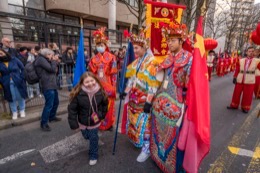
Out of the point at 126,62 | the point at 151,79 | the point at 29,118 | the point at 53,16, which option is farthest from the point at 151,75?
the point at 53,16

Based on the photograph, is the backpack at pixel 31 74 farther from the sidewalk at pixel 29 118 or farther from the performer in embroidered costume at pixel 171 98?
the performer in embroidered costume at pixel 171 98

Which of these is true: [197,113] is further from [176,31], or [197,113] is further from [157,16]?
[157,16]

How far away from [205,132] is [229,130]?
104 inches

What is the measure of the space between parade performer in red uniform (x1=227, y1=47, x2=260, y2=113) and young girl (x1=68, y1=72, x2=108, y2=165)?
4.73 meters

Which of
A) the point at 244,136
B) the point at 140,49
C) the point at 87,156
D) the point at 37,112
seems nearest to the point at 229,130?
the point at 244,136

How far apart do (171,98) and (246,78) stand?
4.36m

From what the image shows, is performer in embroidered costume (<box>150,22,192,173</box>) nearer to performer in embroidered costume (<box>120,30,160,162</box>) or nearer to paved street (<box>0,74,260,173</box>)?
performer in embroidered costume (<box>120,30,160,162</box>)

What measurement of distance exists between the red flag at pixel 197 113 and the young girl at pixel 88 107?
1.29m

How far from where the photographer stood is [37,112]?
4703 millimetres

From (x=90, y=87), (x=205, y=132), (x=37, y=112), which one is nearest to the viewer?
(x=205, y=132)

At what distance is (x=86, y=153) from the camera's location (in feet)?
9.90

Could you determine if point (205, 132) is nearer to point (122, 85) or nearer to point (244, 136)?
point (122, 85)

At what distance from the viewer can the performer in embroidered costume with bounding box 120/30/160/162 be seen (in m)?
2.69

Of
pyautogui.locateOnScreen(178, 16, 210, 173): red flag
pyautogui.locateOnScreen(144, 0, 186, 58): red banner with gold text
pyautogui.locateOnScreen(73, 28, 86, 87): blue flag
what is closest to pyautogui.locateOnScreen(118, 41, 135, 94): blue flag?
pyautogui.locateOnScreen(144, 0, 186, 58): red banner with gold text
